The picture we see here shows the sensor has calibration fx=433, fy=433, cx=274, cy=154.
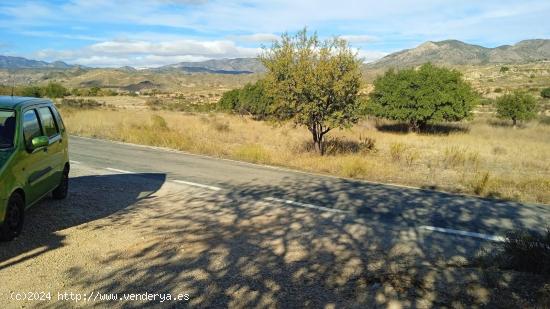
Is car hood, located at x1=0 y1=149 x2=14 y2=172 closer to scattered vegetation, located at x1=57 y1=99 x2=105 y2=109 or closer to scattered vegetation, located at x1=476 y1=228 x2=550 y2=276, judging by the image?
scattered vegetation, located at x1=476 y1=228 x2=550 y2=276

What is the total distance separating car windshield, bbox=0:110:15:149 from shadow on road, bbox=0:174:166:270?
48.7 inches

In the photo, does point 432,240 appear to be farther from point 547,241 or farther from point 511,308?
point 511,308

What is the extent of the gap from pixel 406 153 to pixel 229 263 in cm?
1555

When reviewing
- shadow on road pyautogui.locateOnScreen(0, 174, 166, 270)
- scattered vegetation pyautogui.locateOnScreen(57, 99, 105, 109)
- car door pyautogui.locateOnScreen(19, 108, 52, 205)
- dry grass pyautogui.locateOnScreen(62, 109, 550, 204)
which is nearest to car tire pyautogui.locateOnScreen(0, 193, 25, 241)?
shadow on road pyautogui.locateOnScreen(0, 174, 166, 270)

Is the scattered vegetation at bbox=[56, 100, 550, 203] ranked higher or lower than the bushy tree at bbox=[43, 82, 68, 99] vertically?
lower

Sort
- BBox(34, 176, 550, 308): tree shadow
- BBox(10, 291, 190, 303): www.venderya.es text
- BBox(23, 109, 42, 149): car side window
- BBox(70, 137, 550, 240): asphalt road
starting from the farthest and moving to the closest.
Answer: BBox(70, 137, 550, 240): asphalt road
BBox(23, 109, 42, 149): car side window
BBox(34, 176, 550, 308): tree shadow
BBox(10, 291, 190, 303): www.venderya.es text

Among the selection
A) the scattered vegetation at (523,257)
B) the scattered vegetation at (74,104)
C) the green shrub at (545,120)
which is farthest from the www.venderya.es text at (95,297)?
the green shrub at (545,120)

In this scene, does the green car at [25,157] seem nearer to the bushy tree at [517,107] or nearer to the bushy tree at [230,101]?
the bushy tree at [517,107]

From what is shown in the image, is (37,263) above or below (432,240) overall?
above

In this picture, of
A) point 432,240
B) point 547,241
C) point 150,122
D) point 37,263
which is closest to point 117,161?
point 37,263

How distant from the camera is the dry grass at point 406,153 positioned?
11891 millimetres

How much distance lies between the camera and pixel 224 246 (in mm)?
5754

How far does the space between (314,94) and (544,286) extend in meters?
12.6

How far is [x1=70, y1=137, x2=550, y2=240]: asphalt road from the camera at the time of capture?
7.36m
